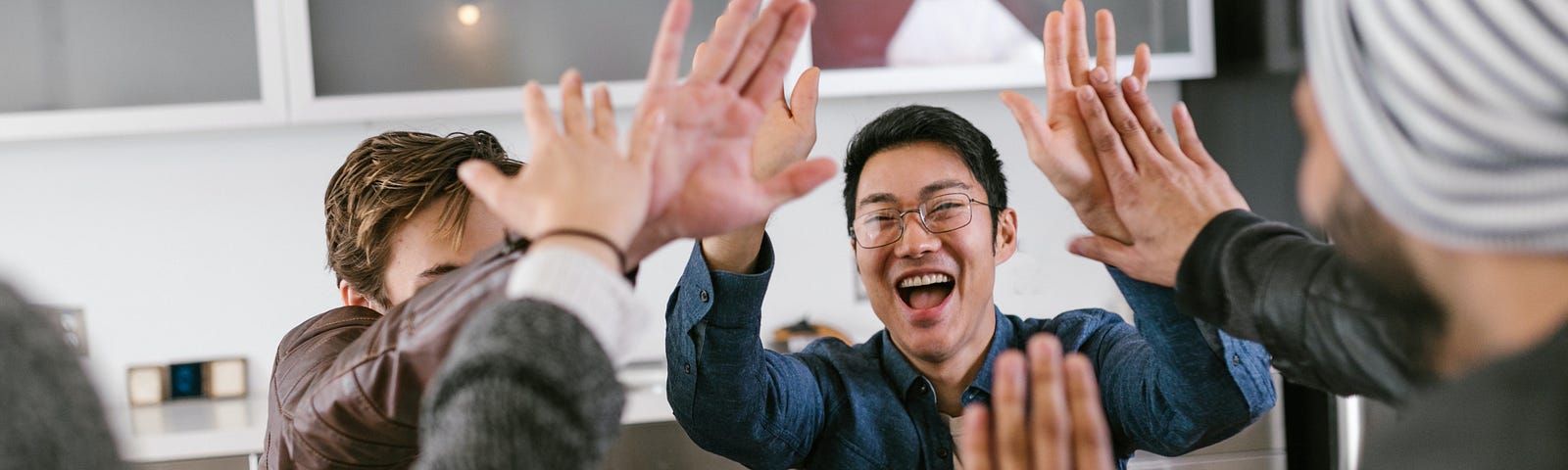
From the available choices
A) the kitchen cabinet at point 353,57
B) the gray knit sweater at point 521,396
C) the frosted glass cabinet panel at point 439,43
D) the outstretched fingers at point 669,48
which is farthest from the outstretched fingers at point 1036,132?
the frosted glass cabinet panel at point 439,43

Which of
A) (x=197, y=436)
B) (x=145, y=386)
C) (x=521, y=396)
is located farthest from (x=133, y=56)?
(x=521, y=396)

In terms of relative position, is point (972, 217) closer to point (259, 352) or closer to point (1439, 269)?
point (1439, 269)

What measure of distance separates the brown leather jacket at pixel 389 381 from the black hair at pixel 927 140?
1.07 meters

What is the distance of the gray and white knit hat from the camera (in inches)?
20.3

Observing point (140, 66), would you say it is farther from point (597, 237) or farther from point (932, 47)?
point (597, 237)

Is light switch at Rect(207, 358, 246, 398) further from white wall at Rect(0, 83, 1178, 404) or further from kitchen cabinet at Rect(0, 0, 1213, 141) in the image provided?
kitchen cabinet at Rect(0, 0, 1213, 141)

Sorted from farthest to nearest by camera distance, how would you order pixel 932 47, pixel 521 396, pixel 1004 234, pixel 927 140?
pixel 932 47
pixel 1004 234
pixel 927 140
pixel 521 396

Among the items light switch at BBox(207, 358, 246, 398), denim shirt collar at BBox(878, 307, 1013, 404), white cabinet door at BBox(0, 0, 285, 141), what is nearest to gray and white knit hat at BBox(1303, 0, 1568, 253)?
denim shirt collar at BBox(878, 307, 1013, 404)

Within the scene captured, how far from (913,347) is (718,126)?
0.87m

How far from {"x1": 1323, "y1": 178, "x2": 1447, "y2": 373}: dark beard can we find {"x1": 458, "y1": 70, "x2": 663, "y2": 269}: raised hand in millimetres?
398

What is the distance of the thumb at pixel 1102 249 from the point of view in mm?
1311

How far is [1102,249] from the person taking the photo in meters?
1.33

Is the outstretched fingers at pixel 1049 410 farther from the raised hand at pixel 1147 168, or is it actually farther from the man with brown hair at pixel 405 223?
the man with brown hair at pixel 405 223

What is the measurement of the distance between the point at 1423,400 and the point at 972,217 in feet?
4.13
